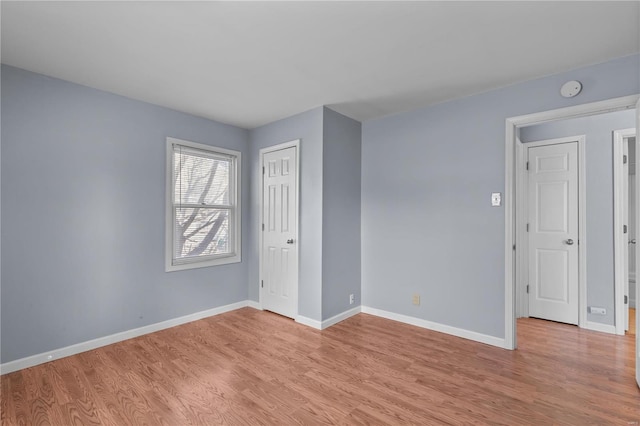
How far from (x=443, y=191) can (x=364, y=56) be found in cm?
171

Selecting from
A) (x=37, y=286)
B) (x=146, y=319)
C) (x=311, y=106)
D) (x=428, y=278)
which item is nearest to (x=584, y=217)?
(x=428, y=278)

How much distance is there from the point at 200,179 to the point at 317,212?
1.55 meters

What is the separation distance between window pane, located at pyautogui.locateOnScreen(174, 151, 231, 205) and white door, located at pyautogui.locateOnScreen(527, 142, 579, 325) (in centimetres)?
395

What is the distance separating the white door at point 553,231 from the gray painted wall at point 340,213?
7.14 feet

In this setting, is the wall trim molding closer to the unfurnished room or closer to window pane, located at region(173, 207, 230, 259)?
the unfurnished room

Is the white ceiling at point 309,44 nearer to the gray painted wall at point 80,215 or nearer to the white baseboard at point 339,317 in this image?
the gray painted wall at point 80,215

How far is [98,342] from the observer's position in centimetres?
290

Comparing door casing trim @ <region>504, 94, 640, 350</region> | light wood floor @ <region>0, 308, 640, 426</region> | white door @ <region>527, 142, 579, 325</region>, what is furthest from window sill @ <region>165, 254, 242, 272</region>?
white door @ <region>527, 142, 579, 325</region>

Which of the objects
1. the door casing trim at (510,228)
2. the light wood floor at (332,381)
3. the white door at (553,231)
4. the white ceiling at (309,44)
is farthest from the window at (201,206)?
the white door at (553,231)

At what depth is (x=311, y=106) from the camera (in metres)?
3.47

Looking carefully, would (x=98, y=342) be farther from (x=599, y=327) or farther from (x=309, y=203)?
(x=599, y=327)

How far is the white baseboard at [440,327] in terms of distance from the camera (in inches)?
116

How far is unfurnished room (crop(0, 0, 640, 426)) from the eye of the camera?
201cm

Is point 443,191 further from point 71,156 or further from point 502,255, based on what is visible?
point 71,156
